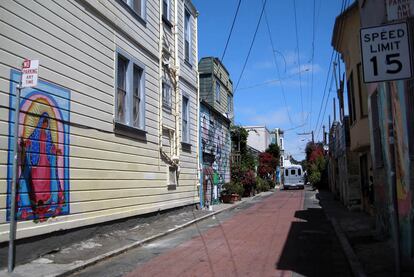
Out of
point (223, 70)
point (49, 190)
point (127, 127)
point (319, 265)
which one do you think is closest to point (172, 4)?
point (127, 127)

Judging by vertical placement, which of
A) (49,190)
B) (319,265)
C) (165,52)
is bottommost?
(319,265)

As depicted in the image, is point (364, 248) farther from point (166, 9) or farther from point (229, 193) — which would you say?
point (229, 193)

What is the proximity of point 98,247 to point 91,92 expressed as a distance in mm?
3806

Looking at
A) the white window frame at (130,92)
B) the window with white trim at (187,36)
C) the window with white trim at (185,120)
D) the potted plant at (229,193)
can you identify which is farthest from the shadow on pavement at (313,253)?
the potted plant at (229,193)

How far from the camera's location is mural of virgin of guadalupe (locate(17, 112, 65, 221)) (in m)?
9.28

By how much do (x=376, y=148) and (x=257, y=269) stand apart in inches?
205

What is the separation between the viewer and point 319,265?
9.19 meters

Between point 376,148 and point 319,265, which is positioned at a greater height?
point 376,148

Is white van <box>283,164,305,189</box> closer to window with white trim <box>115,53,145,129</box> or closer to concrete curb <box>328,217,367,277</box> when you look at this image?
concrete curb <box>328,217,367,277</box>

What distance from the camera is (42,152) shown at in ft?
32.5

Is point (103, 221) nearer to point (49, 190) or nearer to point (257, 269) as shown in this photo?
point (49, 190)

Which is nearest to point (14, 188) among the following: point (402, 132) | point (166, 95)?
point (402, 132)

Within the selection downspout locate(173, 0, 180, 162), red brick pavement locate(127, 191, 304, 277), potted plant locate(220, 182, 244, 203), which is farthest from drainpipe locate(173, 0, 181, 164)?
potted plant locate(220, 182, 244, 203)

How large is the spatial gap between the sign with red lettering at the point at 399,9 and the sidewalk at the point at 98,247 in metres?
7.23
